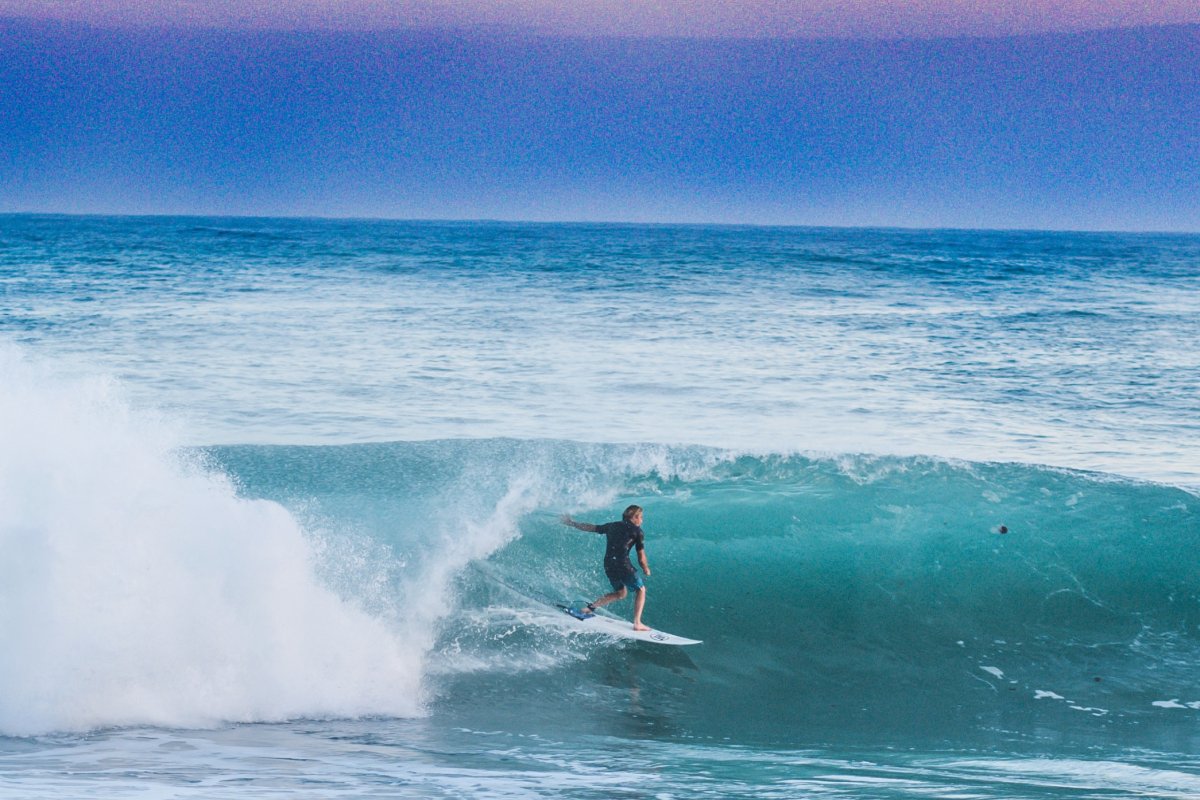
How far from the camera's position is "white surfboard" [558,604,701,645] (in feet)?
29.2

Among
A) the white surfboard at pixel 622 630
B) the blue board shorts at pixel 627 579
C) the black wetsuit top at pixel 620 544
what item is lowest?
the white surfboard at pixel 622 630

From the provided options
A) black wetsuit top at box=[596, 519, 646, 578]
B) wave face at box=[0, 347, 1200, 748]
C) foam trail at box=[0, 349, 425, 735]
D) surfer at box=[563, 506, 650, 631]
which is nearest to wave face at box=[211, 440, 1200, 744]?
wave face at box=[0, 347, 1200, 748]

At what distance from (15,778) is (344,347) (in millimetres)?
18081

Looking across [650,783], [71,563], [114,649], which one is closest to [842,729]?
[650,783]

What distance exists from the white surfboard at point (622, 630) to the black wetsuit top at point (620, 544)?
0.38m

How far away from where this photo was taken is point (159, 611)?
768cm

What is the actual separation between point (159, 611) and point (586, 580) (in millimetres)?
3923

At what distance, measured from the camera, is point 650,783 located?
577 cm

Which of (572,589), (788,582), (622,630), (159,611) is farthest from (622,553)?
(159,611)

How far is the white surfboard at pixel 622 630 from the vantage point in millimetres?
8891

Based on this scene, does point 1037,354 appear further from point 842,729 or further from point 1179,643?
point 842,729

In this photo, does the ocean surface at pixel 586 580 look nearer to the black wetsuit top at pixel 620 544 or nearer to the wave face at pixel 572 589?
the wave face at pixel 572 589

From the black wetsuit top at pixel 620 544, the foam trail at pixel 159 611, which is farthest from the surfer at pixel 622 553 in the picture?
the foam trail at pixel 159 611

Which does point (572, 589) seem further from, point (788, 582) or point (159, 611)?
point (159, 611)
